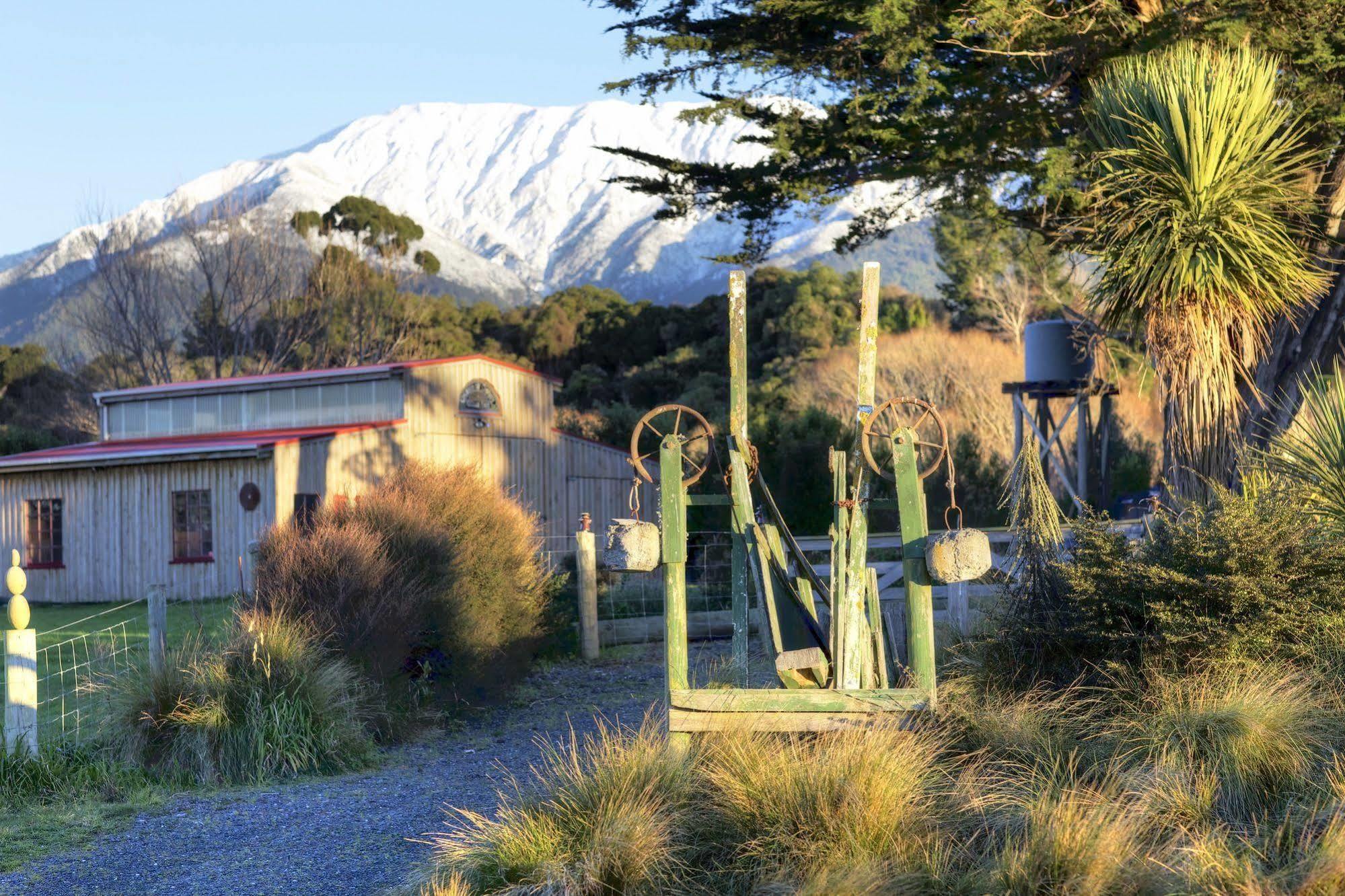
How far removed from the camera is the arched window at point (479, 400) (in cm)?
2273

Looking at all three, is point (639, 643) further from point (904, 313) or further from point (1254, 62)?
point (904, 313)

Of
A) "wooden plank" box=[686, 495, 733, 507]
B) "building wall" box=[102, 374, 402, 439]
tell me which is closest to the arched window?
"building wall" box=[102, 374, 402, 439]

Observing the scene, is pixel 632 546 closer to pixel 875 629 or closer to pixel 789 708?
pixel 789 708

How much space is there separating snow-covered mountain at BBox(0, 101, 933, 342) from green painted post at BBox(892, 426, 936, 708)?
97.0 m

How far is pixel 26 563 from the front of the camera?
22609 millimetres

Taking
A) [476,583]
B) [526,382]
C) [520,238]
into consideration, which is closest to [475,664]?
[476,583]

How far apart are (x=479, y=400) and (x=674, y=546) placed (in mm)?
17442

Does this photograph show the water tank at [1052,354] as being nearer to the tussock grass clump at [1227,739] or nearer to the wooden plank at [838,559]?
the tussock grass clump at [1227,739]

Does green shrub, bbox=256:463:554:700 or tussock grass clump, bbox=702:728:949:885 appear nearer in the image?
tussock grass clump, bbox=702:728:949:885

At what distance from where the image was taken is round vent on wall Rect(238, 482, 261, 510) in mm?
19969

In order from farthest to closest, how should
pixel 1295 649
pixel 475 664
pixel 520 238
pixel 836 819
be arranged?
pixel 520 238, pixel 475 664, pixel 1295 649, pixel 836 819

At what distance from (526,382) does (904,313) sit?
24.6 metres

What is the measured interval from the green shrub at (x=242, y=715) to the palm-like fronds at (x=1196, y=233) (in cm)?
618

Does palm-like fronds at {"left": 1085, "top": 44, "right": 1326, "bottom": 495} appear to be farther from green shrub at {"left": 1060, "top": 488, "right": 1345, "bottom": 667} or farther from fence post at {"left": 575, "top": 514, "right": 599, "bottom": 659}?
fence post at {"left": 575, "top": 514, "right": 599, "bottom": 659}
